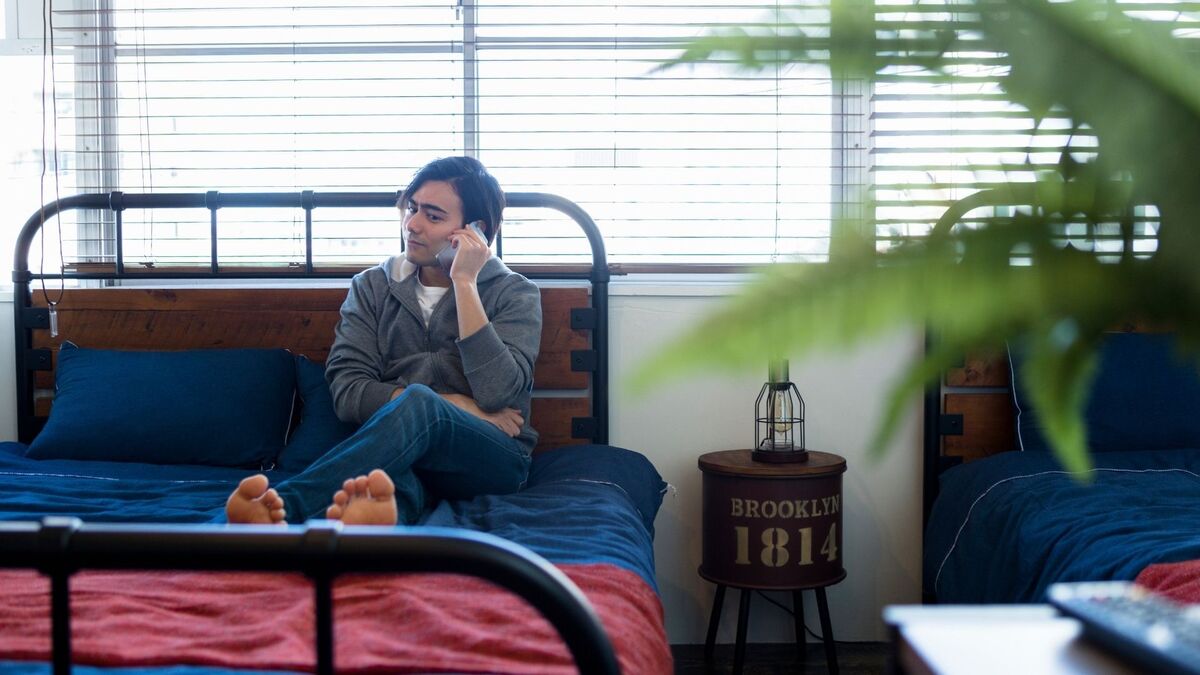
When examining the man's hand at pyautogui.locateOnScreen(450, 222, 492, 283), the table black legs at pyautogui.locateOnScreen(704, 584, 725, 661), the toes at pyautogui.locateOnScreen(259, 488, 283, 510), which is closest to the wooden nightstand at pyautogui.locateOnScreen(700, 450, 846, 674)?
the table black legs at pyautogui.locateOnScreen(704, 584, 725, 661)

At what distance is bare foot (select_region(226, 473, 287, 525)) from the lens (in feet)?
5.02

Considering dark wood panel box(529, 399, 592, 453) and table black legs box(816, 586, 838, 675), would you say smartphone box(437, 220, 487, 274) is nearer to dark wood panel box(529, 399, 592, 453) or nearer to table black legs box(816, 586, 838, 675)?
dark wood panel box(529, 399, 592, 453)

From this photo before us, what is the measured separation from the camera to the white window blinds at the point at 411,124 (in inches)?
111

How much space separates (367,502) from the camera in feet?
5.12

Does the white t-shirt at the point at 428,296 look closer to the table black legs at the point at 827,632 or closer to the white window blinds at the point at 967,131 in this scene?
the table black legs at the point at 827,632

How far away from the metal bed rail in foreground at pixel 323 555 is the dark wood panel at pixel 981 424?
6.72 ft

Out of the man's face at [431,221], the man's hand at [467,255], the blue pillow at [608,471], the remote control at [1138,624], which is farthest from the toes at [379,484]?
the remote control at [1138,624]

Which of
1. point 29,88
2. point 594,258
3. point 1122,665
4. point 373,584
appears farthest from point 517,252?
point 1122,665

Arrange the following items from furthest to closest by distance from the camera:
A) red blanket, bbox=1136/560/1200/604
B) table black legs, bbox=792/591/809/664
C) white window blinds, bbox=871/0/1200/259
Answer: table black legs, bbox=792/591/809/664, red blanket, bbox=1136/560/1200/604, white window blinds, bbox=871/0/1200/259

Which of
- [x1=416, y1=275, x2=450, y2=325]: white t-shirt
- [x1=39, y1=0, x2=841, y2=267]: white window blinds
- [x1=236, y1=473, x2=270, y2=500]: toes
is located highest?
[x1=39, y1=0, x2=841, y2=267]: white window blinds

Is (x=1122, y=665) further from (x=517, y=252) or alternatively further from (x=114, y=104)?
(x=114, y=104)

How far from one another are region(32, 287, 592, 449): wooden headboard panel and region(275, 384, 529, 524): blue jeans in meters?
0.47

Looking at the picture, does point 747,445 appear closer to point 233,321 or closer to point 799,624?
point 799,624

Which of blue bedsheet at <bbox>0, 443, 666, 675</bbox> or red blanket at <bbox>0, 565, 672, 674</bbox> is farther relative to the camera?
blue bedsheet at <bbox>0, 443, 666, 675</bbox>
